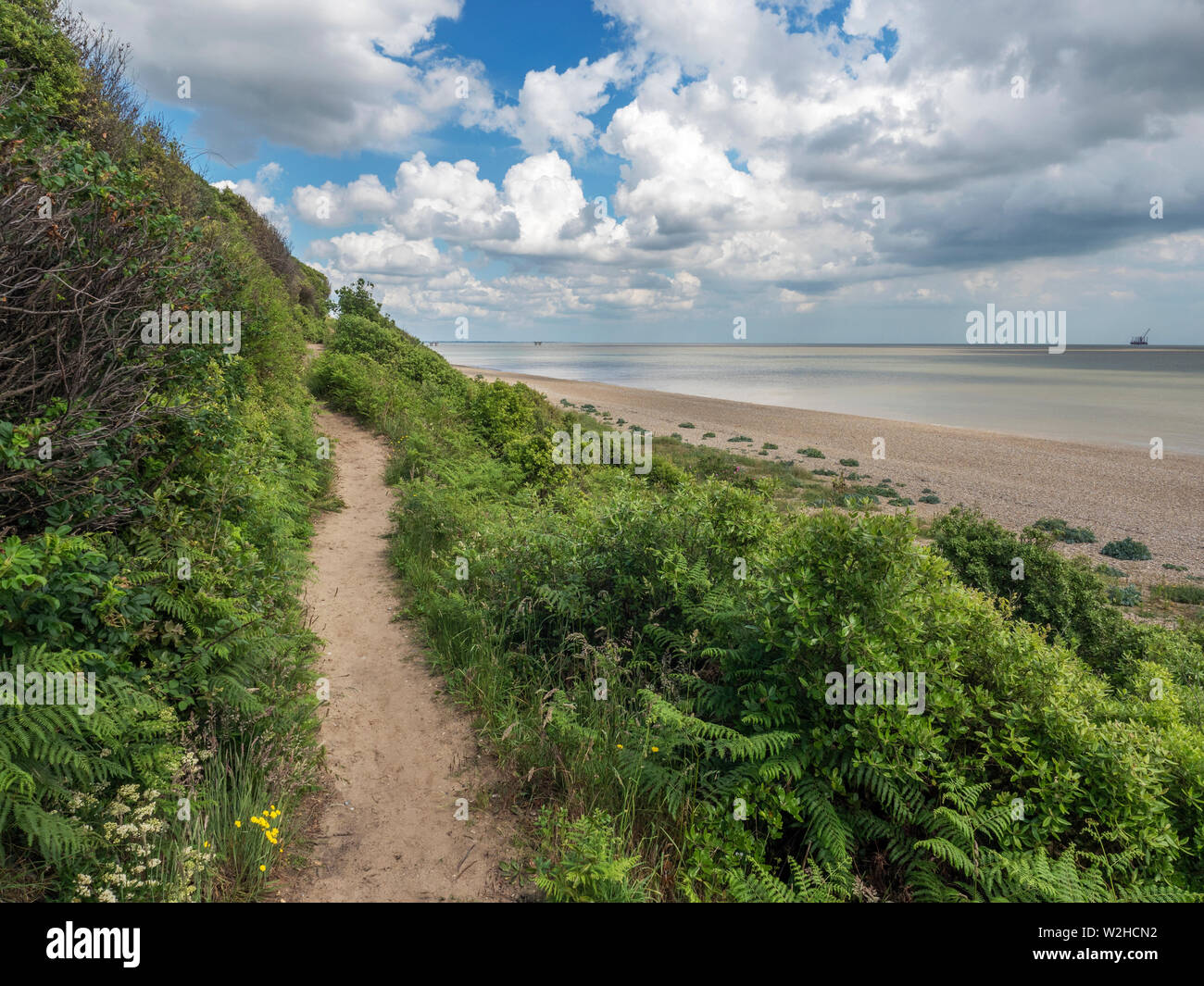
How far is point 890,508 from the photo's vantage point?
66.5 ft

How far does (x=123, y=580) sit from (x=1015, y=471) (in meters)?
31.1

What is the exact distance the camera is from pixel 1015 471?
26.7 m

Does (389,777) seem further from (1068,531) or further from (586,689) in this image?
(1068,531)

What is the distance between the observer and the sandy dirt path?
405cm

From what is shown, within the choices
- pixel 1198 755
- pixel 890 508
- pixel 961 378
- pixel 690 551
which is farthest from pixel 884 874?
pixel 961 378

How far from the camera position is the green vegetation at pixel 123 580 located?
316 centimetres

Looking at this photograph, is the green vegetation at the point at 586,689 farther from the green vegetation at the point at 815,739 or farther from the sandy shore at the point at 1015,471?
the sandy shore at the point at 1015,471

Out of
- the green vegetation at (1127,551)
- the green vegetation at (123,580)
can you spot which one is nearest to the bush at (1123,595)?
the green vegetation at (1127,551)

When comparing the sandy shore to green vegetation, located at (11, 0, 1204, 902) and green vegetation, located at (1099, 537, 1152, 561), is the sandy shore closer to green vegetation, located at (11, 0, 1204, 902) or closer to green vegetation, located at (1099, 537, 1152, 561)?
green vegetation, located at (1099, 537, 1152, 561)

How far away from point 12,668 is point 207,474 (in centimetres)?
306

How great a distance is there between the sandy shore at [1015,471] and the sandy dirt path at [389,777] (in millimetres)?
17307

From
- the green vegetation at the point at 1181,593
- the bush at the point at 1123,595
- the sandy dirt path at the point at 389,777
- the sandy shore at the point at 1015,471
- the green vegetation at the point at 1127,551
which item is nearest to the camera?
the sandy dirt path at the point at 389,777

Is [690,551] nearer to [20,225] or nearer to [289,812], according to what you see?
[289,812]

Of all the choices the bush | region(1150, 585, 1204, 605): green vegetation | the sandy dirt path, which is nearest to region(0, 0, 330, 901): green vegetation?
the sandy dirt path
